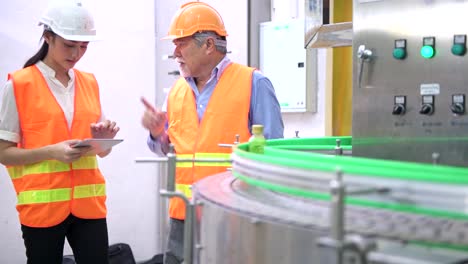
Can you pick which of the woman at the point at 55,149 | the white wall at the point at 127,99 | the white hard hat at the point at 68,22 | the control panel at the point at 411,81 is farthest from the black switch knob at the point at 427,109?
the white wall at the point at 127,99

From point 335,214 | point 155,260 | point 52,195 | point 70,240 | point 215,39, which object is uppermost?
point 215,39

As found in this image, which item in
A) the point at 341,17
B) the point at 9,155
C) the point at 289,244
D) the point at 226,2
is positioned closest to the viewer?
the point at 289,244

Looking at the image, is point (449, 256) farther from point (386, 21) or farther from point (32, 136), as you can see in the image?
point (32, 136)

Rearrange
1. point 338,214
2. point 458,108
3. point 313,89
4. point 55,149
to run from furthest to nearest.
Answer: point 313,89, point 55,149, point 458,108, point 338,214

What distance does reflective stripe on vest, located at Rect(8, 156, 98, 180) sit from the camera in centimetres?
185

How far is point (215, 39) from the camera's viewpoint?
6.44ft

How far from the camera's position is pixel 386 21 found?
133 centimetres

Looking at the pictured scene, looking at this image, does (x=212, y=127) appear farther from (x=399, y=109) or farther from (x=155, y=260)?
(x=155, y=260)

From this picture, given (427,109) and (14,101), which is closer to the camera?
(427,109)

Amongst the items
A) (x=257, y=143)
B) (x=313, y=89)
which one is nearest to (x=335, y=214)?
(x=257, y=143)

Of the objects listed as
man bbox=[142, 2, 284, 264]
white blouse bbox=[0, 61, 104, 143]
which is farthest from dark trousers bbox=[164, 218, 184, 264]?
white blouse bbox=[0, 61, 104, 143]

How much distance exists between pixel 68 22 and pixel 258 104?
0.73 metres

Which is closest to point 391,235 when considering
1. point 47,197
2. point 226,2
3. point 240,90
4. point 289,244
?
point 289,244

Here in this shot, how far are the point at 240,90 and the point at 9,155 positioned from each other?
0.79 m
